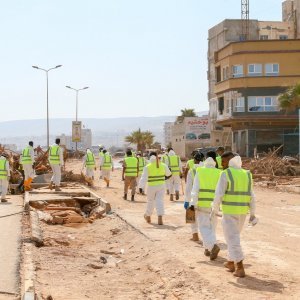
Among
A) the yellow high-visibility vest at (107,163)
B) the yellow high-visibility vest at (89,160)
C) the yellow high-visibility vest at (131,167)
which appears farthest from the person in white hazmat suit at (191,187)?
the yellow high-visibility vest at (89,160)

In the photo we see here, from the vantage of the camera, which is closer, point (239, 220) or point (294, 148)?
point (239, 220)

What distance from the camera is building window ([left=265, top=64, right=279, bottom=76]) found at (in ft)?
→ 182

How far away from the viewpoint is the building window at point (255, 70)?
55.7 meters

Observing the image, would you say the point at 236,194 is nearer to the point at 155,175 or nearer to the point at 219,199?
the point at 219,199

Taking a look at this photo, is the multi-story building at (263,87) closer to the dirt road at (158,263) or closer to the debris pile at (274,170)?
the debris pile at (274,170)

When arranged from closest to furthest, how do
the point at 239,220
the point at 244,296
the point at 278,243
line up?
the point at 244,296, the point at 239,220, the point at 278,243

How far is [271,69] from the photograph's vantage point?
2192 inches

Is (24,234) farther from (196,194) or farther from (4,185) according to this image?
(4,185)

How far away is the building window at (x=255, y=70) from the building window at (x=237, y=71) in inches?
26.5

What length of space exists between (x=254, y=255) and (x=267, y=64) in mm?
45701

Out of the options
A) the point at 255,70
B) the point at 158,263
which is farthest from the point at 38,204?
the point at 255,70

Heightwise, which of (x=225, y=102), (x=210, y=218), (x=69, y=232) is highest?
(x=225, y=102)

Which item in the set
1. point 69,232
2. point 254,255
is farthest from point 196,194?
point 69,232

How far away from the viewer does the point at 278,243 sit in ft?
42.8
